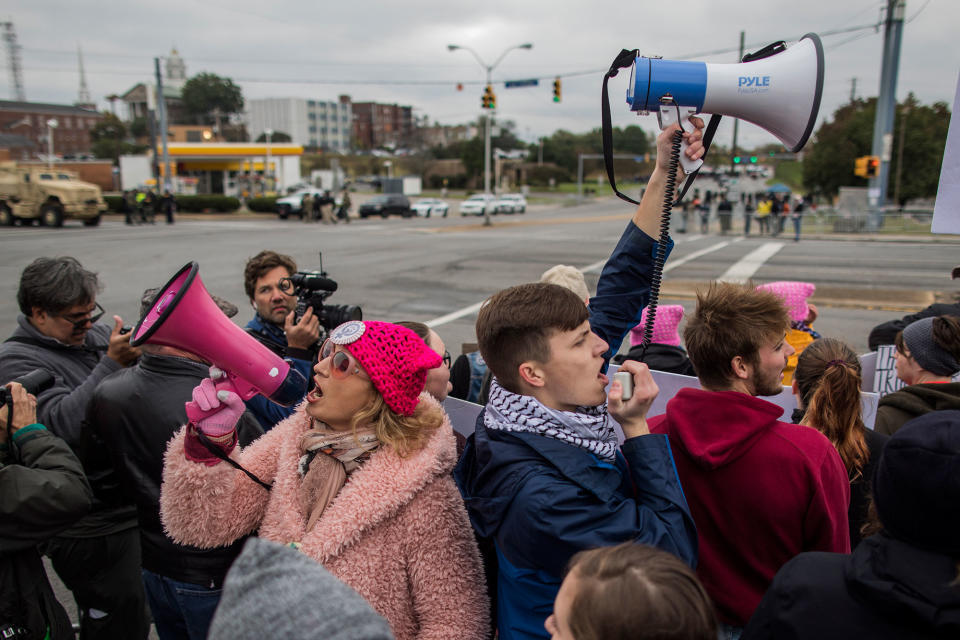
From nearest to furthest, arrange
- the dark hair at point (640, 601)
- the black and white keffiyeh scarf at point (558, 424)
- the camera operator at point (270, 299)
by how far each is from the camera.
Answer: the dark hair at point (640, 601), the black and white keffiyeh scarf at point (558, 424), the camera operator at point (270, 299)

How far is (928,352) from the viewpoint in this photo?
109 inches

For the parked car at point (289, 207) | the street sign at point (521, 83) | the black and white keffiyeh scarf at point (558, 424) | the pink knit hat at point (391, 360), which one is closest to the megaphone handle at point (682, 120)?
the black and white keffiyeh scarf at point (558, 424)

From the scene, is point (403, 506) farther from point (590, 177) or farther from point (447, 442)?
point (590, 177)

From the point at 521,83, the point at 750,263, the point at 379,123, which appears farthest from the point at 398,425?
the point at 379,123

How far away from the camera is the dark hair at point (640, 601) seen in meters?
1.08

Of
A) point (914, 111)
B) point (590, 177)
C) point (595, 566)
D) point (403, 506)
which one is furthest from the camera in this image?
point (590, 177)

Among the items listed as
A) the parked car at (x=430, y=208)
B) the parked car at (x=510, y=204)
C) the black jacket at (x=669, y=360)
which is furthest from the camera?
the parked car at (x=510, y=204)

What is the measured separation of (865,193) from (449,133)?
A: 404ft

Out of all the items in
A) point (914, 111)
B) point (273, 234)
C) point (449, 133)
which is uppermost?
point (449, 133)

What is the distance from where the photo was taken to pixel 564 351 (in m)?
1.70

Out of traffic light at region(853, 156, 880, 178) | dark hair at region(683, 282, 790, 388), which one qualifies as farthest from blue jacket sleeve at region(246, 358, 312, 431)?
traffic light at region(853, 156, 880, 178)

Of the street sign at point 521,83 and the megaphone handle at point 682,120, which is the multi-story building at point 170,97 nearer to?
the street sign at point 521,83

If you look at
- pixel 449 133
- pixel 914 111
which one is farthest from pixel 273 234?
pixel 449 133

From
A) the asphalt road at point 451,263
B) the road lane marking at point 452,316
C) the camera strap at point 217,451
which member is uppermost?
the camera strap at point 217,451
